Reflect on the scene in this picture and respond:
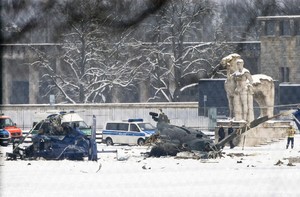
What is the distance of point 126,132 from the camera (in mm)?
47500

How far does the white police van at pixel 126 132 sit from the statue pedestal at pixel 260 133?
323cm

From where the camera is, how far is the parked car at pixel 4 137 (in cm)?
4538

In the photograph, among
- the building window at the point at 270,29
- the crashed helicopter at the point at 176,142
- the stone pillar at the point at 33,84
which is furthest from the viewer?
the stone pillar at the point at 33,84

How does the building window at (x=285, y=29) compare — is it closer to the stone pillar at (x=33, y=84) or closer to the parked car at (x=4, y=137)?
the stone pillar at (x=33, y=84)

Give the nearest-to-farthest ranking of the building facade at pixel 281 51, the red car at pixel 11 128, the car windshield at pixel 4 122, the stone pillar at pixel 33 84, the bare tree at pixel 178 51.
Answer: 1. the red car at pixel 11 128
2. the car windshield at pixel 4 122
3. the bare tree at pixel 178 51
4. the building facade at pixel 281 51
5. the stone pillar at pixel 33 84

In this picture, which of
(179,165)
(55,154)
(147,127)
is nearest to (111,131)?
Answer: (147,127)

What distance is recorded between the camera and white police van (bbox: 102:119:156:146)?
47156mm

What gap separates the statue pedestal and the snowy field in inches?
282

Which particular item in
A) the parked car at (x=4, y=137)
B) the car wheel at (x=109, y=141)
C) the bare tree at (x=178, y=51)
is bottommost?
the car wheel at (x=109, y=141)

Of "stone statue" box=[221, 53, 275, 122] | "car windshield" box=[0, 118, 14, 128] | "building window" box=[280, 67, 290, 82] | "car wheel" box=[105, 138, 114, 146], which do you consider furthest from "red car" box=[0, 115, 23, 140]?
"building window" box=[280, 67, 290, 82]

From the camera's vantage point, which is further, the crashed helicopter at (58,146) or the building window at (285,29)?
the building window at (285,29)

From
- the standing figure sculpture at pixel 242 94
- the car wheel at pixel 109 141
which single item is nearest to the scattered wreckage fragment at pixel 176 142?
the standing figure sculpture at pixel 242 94

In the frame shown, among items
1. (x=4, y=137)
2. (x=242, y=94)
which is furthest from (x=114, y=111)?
(x=242, y=94)

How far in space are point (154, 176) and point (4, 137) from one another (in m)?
18.4
